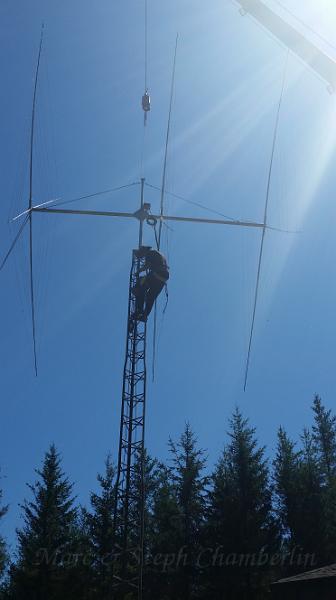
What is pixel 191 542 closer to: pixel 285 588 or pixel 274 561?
pixel 274 561

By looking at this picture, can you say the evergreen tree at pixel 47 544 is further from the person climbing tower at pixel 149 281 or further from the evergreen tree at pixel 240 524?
the person climbing tower at pixel 149 281

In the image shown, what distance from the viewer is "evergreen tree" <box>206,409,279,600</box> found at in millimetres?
27906

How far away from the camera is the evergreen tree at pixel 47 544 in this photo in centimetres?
2798

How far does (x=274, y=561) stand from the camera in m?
28.6

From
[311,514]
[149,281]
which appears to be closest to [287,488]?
[311,514]

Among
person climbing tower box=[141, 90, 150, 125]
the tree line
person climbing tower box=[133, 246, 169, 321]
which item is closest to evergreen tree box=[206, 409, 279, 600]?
the tree line

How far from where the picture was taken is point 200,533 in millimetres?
30453

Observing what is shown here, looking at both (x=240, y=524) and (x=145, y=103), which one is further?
(x=240, y=524)

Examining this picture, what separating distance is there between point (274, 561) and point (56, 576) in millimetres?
11158

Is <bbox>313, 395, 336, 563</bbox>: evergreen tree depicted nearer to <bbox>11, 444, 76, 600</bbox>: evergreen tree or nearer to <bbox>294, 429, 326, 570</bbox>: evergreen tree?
<bbox>294, 429, 326, 570</bbox>: evergreen tree

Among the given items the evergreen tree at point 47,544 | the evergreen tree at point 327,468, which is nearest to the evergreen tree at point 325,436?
the evergreen tree at point 327,468

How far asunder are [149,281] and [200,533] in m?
17.9

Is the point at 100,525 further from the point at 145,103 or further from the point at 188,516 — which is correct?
the point at 145,103

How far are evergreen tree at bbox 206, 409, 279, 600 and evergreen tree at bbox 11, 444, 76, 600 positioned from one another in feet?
24.5
